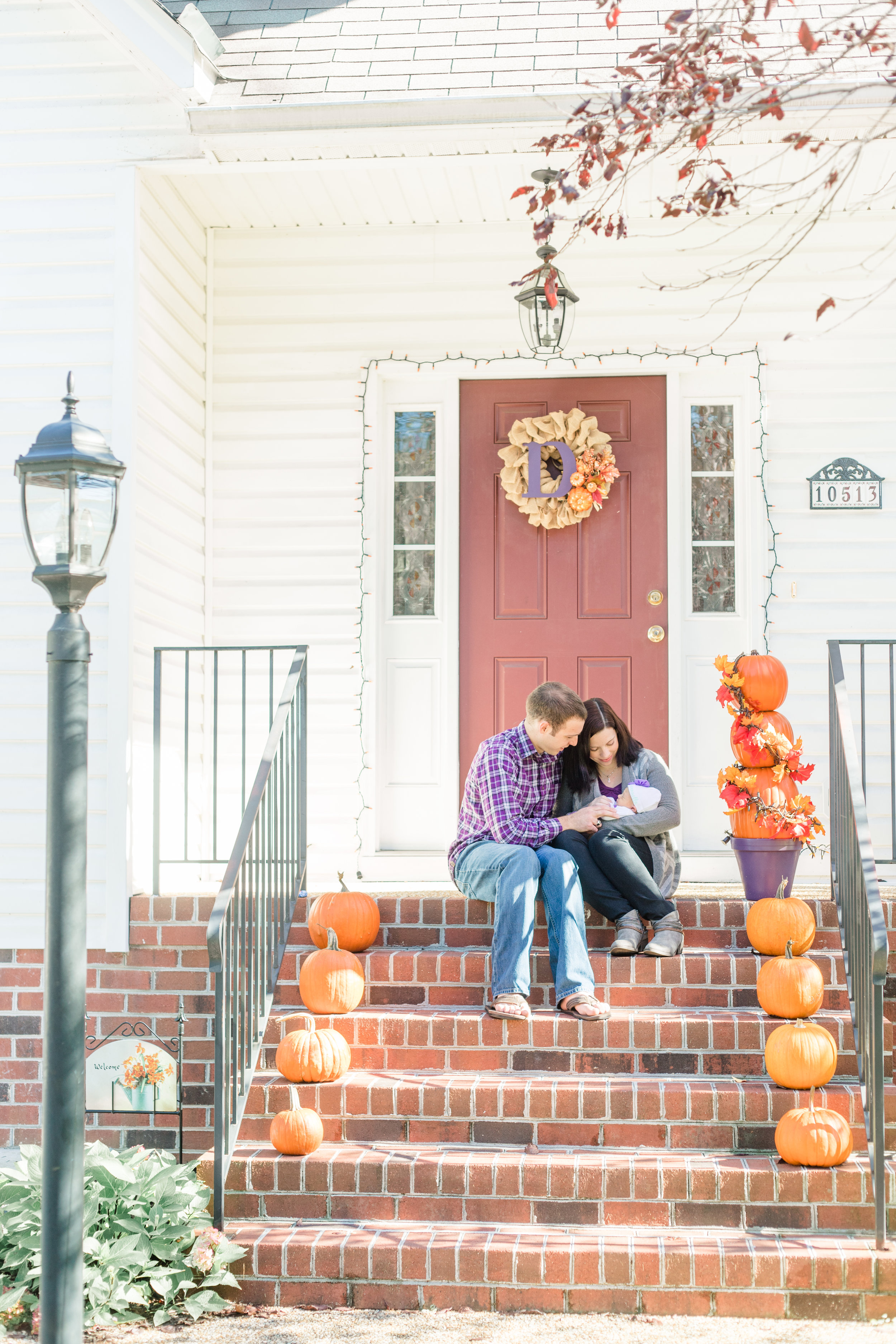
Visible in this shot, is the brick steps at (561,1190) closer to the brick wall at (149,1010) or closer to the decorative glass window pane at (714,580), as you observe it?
the brick wall at (149,1010)

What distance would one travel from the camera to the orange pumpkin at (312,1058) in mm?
3854

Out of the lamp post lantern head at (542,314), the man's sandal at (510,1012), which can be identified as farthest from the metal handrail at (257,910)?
the lamp post lantern head at (542,314)

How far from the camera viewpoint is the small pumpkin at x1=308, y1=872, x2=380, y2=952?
4.34 metres

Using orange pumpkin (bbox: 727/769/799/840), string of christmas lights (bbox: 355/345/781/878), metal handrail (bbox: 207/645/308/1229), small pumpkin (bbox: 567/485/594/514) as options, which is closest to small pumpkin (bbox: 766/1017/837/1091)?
orange pumpkin (bbox: 727/769/799/840)

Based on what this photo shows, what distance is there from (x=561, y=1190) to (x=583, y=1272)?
0.28m

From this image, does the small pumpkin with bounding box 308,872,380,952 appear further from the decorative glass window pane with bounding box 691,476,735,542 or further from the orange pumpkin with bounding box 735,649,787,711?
the decorative glass window pane with bounding box 691,476,735,542

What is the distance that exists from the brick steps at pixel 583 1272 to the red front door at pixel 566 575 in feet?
8.18

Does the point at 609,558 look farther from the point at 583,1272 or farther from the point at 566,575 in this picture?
the point at 583,1272

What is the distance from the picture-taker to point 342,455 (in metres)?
5.62

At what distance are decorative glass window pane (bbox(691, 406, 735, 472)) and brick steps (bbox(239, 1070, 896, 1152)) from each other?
110 inches

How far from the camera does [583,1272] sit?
3.29 meters

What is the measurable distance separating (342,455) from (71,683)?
10.1 feet

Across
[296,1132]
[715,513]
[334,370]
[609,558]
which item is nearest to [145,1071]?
[296,1132]

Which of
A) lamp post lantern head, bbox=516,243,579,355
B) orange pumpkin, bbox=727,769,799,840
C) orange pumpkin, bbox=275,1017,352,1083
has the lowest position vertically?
orange pumpkin, bbox=275,1017,352,1083
